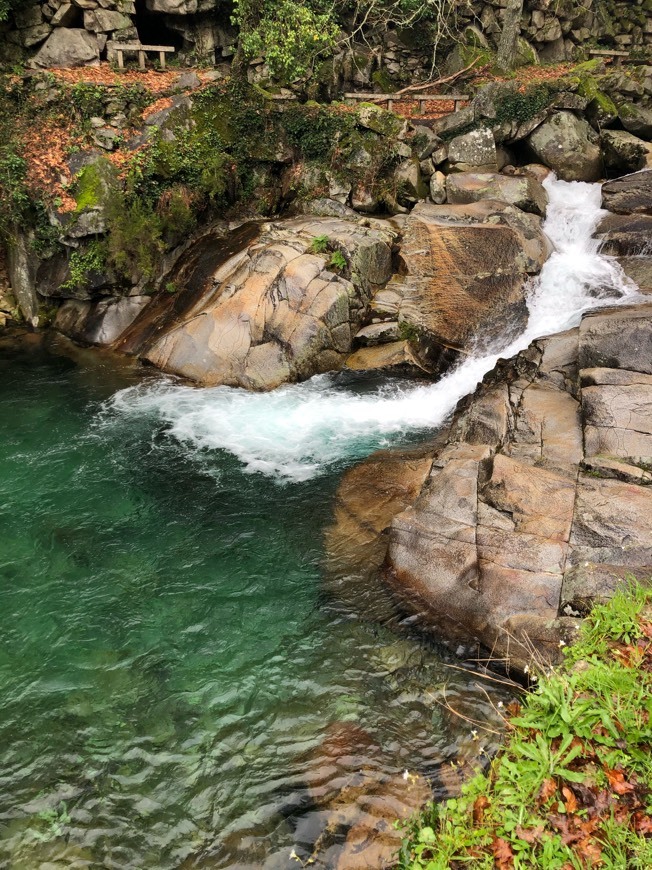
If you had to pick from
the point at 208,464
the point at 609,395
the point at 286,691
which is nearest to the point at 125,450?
the point at 208,464

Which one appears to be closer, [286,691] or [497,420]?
[286,691]

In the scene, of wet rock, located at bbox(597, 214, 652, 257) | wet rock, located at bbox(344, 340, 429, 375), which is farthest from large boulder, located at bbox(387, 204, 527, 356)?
wet rock, located at bbox(597, 214, 652, 257)

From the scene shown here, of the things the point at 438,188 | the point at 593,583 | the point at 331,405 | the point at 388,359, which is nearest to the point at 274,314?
the point at 331,405

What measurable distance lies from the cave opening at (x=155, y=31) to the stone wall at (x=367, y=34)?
32mm

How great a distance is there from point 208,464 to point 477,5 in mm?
21710

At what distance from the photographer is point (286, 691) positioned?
677cm

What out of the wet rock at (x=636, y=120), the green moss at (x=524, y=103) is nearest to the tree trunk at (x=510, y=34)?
the green moss at (x=524, y=103)

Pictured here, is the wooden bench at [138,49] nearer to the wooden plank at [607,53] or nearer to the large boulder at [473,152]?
the large boulder at [473,152]

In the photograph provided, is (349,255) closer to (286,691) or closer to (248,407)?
(248,407)

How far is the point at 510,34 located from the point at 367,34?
212 inches

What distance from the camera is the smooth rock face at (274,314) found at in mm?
13953

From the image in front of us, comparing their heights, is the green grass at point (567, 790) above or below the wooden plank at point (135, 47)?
below

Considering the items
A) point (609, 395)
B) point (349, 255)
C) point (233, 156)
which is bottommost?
point (609, 395)

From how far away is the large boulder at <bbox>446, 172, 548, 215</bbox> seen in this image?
16297 millimetres
